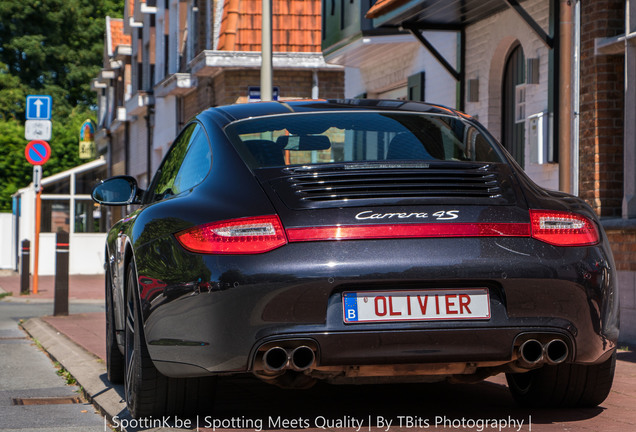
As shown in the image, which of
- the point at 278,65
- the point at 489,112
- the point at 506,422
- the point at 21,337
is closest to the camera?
the point at 506,422

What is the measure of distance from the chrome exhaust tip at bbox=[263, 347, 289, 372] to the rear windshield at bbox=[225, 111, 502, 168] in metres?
0.86

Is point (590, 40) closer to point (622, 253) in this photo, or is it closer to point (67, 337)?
point (622, 253)

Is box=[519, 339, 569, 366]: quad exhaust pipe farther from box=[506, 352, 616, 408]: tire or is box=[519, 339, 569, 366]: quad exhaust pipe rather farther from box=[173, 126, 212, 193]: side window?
box=[173, 126, 212, 193]: side window

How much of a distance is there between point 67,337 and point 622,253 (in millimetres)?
5049

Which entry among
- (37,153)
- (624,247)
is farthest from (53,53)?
(624,247)

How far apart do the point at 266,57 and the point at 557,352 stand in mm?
9809

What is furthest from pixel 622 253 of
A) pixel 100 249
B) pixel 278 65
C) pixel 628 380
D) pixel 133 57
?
pixel 133 57

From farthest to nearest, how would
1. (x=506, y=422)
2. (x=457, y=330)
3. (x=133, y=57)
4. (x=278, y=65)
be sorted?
1. (x=133, y=57)
2. (x=278, y=65)
3. (x=506, y=422)
4. (x=457, y=330)

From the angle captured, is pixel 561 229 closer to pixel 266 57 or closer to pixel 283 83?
pixel 266 57

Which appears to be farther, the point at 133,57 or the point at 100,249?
the point at 133,57

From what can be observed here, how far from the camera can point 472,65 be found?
14766mm

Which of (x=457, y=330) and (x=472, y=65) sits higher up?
(x=472, y=65)

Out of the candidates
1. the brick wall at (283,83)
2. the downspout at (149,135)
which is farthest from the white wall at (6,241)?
the brick wall at (283,83)

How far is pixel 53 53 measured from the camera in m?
61.9
